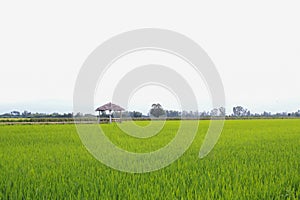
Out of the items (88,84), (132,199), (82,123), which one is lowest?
(132,199)

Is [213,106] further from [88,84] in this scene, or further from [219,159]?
[88,84]

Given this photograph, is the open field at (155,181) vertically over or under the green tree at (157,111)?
under

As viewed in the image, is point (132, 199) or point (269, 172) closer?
point (132, 199)

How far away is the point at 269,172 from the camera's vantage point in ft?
13.9

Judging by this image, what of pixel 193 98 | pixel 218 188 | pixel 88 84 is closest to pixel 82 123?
pixel 193 98

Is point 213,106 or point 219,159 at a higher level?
point 213,106

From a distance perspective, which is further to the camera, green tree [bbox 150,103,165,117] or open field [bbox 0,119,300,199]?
green tree [bbox 150,103,165,117]

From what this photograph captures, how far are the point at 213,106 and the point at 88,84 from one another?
221 centimetres

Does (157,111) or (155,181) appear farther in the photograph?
(157,111)

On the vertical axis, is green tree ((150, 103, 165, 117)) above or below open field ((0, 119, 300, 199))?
above

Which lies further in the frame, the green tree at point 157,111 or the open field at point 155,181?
the green tree at point 157,111

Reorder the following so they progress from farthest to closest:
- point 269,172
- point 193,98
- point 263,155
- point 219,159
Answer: point 193,98 < point 263,155 < point 219,159 < point 269,172

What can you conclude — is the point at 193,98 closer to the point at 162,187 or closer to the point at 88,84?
the point at 88,84

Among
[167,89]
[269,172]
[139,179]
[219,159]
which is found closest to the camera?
[139,179]
